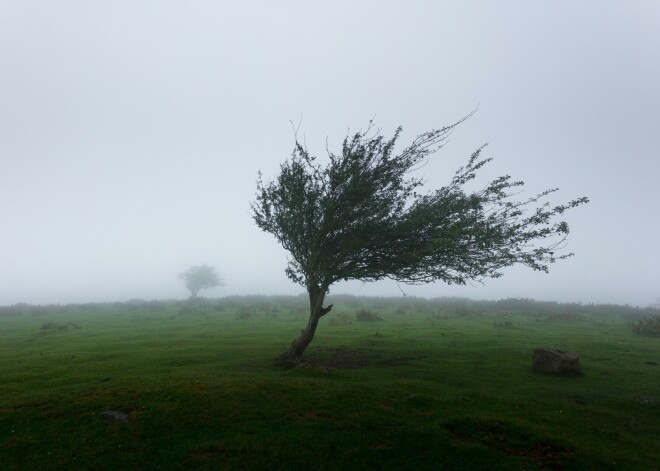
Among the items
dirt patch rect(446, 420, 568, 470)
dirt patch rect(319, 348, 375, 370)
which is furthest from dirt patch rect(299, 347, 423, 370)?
dirt patch rect(446, 420, 568, 470)

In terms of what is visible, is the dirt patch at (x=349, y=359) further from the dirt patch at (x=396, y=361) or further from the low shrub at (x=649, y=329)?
the low shrub at (x=649, y=329)

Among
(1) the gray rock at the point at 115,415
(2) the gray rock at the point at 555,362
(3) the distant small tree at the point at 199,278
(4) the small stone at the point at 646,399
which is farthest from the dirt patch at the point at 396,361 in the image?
(3) the distant small tree at the point at 199,278

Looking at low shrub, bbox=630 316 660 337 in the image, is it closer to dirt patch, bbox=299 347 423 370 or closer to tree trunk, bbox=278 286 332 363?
dirt patch, bbox=299 347 423 370

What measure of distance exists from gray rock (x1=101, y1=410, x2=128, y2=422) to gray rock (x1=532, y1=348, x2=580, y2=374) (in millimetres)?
20385

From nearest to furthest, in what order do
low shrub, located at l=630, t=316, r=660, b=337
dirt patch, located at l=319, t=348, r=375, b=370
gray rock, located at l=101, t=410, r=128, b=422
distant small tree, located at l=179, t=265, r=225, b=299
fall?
1. gray rock, located at l=101, t=410, r=128, b=422
2. dirt patch, located at l=319, t=348, r=375, b=370
3. low shrub, located at l=630, t=316, r=660, b=337
4. distant small tree, located at l=179, t=265, r=225, b=299

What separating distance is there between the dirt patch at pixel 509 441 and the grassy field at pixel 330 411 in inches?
1.9

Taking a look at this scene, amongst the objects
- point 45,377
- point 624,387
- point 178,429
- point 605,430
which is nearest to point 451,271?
point 624,387

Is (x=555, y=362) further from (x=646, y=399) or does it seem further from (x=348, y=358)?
(x=348, y=358)

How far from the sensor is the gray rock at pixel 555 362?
795 inches

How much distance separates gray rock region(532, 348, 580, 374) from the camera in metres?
20.2

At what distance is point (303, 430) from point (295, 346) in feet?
35.9

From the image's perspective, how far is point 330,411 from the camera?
14.2 m

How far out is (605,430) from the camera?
13352mm

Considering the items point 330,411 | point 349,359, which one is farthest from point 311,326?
point 330,411
